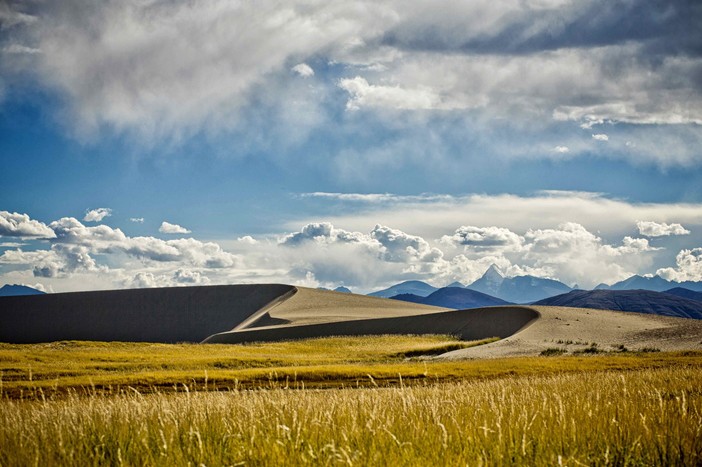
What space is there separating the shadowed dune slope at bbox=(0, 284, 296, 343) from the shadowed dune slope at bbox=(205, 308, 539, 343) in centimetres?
4281

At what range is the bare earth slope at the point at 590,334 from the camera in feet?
174

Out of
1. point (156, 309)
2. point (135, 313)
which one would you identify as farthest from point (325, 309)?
point (135, 313)

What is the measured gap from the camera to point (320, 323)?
3900 inches

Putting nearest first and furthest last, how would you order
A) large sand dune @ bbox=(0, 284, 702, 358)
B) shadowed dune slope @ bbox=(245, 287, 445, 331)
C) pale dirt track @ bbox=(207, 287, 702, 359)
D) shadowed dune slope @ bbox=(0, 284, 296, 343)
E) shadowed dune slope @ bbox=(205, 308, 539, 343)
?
pale dirt track @ bbox=(207, 287, 702, 359) → large sand dune @ bbox=(0, 284, 702, 358) → shadowed dune slope @ bbox=(205, 308, 539, 343) → shadowed dune slope @ bbox=(245, 287, 445, 331) → shadowed dune slope @ bbox=(0, 284, 296, 343)

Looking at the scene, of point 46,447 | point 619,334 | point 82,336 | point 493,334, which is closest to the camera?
point 46,447

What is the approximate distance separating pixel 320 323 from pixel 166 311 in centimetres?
6171

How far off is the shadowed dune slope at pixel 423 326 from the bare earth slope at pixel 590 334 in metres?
4.15

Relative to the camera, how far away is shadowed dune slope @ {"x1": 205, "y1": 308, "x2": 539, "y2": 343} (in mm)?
84625

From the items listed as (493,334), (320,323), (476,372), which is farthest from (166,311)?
(476,372)

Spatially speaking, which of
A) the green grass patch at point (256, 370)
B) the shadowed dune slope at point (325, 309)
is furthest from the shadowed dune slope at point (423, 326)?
the green grass patch at point (256, 370)

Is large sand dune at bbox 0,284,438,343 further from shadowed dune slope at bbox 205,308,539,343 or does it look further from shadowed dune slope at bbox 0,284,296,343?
shadowed dune slope at bbox 205,308,539,343

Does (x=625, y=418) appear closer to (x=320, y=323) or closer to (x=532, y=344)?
(x=532, y=344)

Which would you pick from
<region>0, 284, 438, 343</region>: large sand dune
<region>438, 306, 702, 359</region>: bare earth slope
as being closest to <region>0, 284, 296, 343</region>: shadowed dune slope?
<region>0, 284, 438, 343</region>: large sand dune

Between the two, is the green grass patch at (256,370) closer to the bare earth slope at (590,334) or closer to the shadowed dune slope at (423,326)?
the bare earth slope at (590,334)
